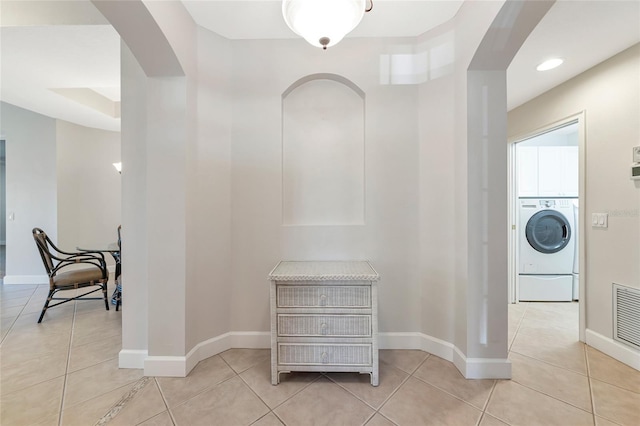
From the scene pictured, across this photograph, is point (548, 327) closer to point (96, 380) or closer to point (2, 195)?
point (96, 380)

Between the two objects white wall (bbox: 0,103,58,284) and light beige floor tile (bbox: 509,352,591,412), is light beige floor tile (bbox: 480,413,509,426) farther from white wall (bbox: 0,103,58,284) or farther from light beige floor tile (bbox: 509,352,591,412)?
white wall (bbox: 0,103,58,284)

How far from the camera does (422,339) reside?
6.50ft

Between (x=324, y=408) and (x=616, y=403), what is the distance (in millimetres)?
1794

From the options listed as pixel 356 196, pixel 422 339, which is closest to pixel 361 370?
pixel 422 339

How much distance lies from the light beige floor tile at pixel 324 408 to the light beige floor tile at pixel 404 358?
0.49m

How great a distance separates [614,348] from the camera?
1922 mm

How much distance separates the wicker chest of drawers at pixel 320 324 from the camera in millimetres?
1579

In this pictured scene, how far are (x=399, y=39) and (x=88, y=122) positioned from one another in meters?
4.82

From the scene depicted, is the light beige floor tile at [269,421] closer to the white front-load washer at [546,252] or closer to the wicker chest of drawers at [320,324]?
the wicker chest of drawers at [320,324]

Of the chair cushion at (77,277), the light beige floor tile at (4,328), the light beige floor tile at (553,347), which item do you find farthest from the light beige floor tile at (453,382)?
the light beige floor tile at (4,328)

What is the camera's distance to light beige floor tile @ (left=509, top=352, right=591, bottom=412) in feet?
4.87

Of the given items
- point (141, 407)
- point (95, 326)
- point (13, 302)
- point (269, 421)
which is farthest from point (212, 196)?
point (13, 302)

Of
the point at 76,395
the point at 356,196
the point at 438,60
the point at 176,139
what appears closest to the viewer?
the point at 76,395

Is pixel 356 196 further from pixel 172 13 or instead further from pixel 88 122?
pixel 88 122
